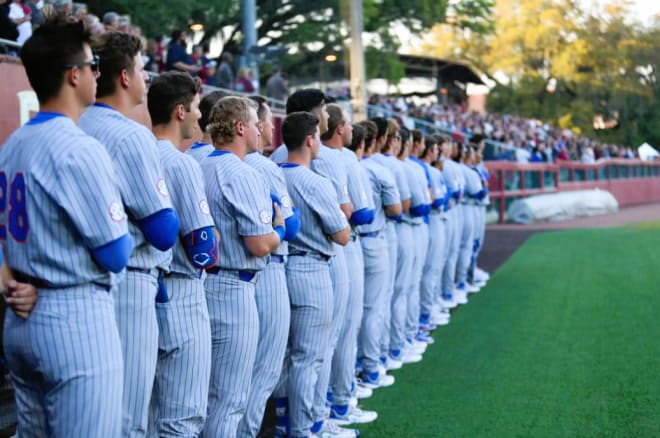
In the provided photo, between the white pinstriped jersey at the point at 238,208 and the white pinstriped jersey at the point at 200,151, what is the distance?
36cm

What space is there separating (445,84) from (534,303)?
116 feet

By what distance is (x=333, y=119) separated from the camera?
6.16 metres

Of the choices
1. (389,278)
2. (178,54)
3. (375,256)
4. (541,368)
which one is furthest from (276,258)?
(178,54)

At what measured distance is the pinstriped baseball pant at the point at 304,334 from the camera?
5160 millimetres

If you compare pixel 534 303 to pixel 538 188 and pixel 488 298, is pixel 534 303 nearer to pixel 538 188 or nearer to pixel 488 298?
pixel 488 298

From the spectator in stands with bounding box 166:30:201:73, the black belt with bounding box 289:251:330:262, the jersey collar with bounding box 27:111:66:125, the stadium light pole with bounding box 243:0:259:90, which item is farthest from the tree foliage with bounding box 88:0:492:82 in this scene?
the jersey collar with bounding box 27:111:66:125

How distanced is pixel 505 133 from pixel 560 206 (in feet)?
26.5

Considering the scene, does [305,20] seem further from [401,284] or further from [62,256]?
[62,256]

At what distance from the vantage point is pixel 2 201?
9.80 feet

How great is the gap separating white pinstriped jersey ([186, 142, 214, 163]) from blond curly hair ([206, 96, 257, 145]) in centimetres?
24

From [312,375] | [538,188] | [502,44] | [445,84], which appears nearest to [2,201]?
[312,375]

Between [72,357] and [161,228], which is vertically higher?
[161,228]

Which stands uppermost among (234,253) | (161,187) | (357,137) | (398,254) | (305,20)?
(305,20)

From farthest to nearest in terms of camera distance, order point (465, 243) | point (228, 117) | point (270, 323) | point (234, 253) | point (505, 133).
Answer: point (505, 133), point (465, 243), point (270, 323), point (228, 117), point (234, 253)
